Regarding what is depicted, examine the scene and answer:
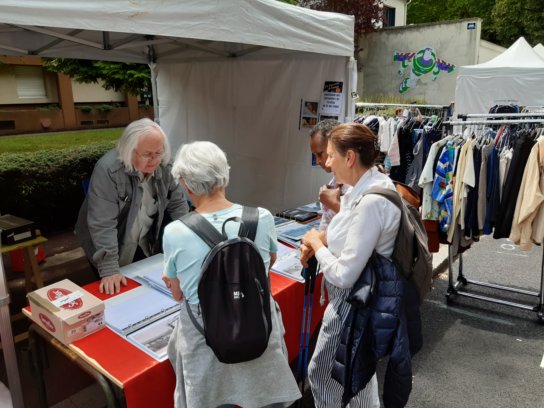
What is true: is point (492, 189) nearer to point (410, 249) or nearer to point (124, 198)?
point (410, 249)

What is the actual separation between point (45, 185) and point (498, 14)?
26388mm

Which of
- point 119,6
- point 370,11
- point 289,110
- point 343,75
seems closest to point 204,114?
point 289,110

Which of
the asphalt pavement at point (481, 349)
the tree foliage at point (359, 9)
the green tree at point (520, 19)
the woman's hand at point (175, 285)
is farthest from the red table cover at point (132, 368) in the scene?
the green tree at point (520, 19)

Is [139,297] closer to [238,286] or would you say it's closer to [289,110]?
[238,286]

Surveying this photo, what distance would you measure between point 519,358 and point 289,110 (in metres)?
2.88

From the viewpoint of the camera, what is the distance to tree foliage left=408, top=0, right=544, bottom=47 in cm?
2220

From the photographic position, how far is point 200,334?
146 centimetres

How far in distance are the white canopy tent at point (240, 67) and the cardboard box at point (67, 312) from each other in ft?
4.19

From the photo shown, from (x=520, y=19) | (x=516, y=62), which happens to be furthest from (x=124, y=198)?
(x=520, y=19)

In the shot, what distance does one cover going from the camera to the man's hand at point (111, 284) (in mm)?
2121

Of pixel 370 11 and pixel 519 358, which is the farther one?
pixel 370 11

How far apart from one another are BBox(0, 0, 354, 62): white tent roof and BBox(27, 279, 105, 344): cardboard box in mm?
1123

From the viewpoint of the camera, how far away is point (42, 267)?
4.67 meters

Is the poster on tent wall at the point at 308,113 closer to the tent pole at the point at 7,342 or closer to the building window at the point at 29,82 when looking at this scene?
the tent pole at the point at 7,342
